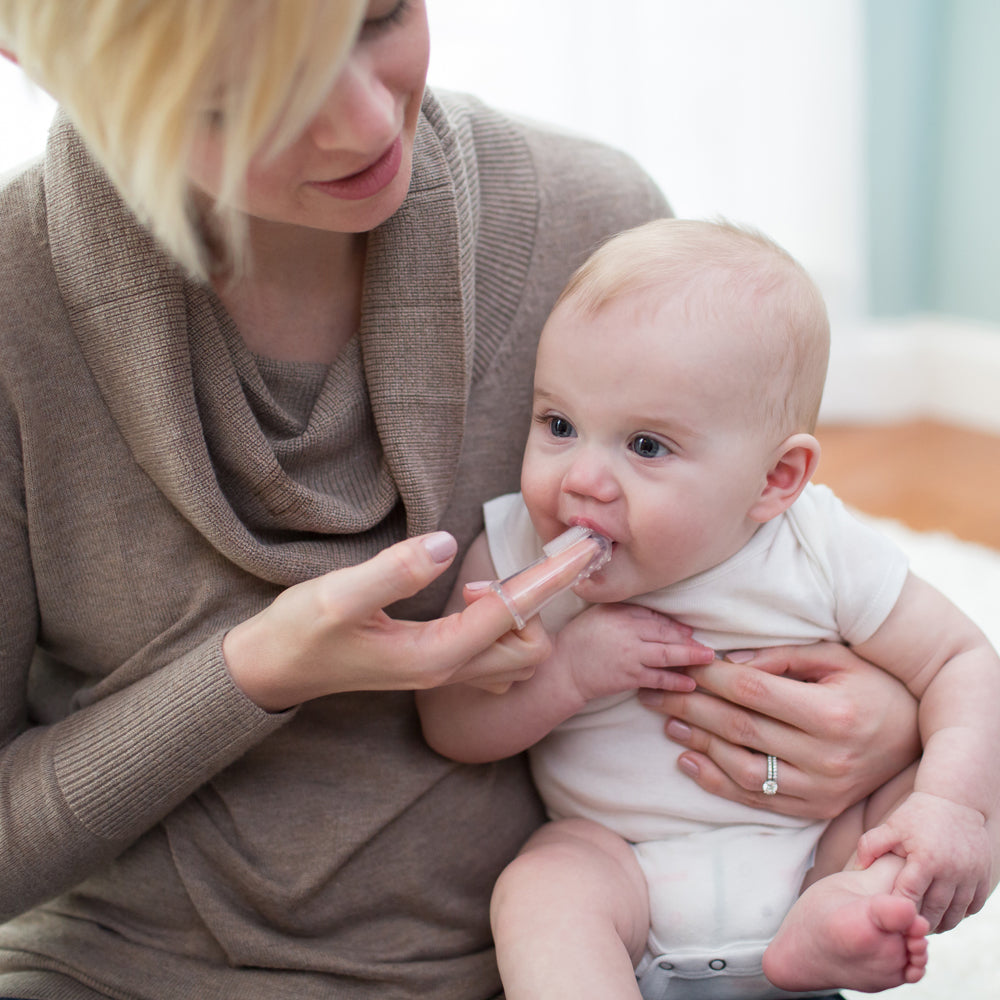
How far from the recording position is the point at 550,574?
0.90 m

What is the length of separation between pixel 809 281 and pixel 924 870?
20.5 inches

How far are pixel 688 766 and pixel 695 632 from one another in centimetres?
13

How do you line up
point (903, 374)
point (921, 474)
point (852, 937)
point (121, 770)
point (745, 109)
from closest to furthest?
1. point (852, 937)
2. point (121, 770)
3. point (921, 474)
4. point (745, 109)
5. point (903, 374)

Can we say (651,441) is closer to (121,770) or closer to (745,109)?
(121,770)

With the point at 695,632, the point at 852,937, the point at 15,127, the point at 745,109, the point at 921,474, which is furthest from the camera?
the point at 745,109

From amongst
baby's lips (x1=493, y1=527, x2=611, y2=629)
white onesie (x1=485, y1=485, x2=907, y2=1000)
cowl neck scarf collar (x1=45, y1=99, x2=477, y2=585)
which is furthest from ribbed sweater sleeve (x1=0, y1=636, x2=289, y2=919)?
white onesie (x1=485, y1=485, x2=907, y2=1000)

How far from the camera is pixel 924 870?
2.86 feet

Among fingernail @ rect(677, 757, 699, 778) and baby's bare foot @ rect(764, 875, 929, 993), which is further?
fingernail @ rect(677, 757, 699, 778)

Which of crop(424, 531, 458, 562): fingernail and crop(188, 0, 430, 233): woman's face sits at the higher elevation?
crop(188, 0, 430, 233): woman's face

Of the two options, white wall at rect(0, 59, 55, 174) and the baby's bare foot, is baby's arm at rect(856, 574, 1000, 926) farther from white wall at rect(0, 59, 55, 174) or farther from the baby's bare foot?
white wall at rect(0, 59, 55, 174)

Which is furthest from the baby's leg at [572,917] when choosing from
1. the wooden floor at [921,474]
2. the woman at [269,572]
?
the wooden floor at [921,474]

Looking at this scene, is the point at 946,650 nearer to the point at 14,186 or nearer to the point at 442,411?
the point at 442,411

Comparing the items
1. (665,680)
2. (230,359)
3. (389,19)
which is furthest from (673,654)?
(389,19)

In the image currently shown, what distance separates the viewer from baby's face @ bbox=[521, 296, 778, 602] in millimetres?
944
